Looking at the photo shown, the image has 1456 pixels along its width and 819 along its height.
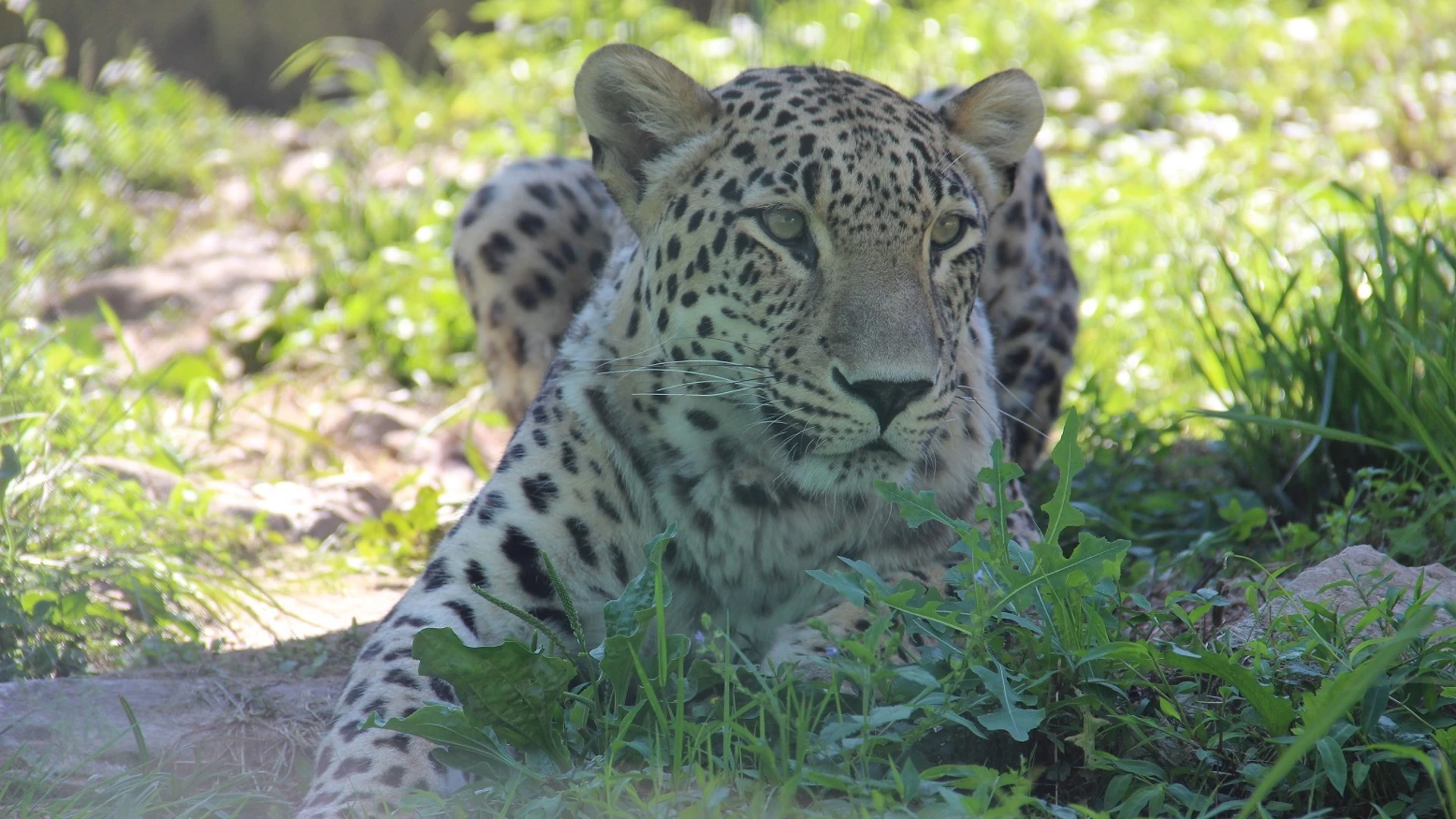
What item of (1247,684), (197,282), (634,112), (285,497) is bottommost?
(285,497)

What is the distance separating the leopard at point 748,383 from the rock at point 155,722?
337 mm

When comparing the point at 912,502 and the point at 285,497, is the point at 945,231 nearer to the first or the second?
the point at 912,502

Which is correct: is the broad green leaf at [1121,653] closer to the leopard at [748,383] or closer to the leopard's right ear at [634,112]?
the leopard at [748,383]

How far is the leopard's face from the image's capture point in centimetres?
344

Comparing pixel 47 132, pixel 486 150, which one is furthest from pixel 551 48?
pixel 47 132

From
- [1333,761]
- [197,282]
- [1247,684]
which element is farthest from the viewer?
[197,282]

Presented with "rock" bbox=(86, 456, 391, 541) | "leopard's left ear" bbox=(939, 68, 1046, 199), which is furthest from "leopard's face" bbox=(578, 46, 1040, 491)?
"rock" bbox=(86, 456, 391, 541)

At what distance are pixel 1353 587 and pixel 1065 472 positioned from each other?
31.0 inches

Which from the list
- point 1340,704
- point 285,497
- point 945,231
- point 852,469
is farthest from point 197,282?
point 1340,704

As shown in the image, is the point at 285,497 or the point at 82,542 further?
Answer: the point at 285,497

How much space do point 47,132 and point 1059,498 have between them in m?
6.59

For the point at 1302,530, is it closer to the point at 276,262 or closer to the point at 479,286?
the point at 479,286

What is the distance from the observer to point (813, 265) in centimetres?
362

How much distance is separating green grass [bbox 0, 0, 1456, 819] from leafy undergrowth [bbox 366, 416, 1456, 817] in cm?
1
